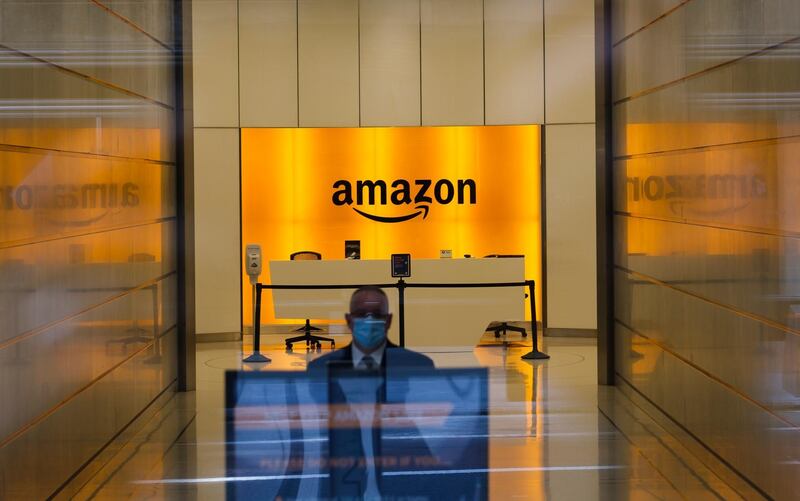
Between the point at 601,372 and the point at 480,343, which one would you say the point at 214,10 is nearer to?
the point at 480,343

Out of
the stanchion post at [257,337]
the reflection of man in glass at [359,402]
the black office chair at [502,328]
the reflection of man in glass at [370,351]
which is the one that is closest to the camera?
the reflection of man in glass at [359,402]

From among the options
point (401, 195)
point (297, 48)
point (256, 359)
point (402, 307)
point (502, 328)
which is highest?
point (297, 48)

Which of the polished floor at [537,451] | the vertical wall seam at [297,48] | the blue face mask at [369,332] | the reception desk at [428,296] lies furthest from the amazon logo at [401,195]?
the blue face mask at [369,332]

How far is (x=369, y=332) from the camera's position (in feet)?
23.0

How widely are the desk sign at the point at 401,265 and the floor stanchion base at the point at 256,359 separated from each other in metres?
1.85

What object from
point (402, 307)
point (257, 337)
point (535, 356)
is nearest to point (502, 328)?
point (535, 356)

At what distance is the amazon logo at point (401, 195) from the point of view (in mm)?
15227

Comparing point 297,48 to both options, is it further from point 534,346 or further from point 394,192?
point 534,346

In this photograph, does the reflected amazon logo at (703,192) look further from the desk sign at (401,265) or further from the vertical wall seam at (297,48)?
the vertical wall seam at (297,48)

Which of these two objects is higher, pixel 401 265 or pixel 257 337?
pixel 401 265

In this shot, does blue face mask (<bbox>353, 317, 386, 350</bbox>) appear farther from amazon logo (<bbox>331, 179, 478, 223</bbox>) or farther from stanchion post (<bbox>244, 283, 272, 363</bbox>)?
amazon logo (<bbox>331, 179, 478, 223</bbox>)

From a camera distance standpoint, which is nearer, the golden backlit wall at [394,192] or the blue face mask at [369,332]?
the blue face mask at [369,332]

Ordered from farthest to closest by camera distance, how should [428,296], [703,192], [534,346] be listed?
1. [428,296]
2. [534,346]
3. [703,192]

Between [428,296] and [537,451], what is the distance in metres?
5.10
